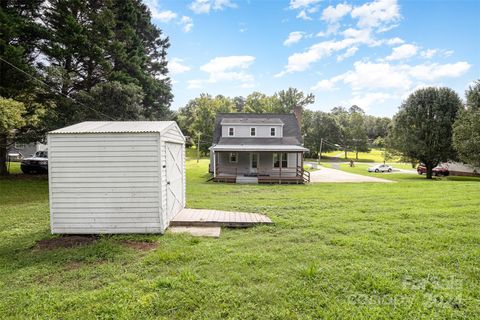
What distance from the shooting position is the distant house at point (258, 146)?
20984mm

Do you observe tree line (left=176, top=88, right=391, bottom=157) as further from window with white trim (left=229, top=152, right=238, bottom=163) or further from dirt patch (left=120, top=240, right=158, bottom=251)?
dirt patch (left=120, top=240, right=158, bottom=251)

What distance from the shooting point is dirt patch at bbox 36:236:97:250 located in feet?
18.3

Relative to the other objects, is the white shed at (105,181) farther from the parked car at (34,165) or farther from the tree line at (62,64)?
the parked car at (34,165)

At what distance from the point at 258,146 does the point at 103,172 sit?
52.8 ft

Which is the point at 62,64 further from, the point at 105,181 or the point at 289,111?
the point at 289,111

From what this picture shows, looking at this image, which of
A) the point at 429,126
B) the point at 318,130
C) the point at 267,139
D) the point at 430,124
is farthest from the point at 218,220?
the point at 318,130

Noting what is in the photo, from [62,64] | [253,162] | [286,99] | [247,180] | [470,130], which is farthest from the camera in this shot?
[286,99]

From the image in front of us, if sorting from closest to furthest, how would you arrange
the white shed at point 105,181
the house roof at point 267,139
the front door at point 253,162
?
the white shed at point 105,181
the front door at point 253,162
the house roof at point 267,139

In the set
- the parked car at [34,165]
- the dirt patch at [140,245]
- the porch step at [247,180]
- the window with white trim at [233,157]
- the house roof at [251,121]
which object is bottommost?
the porch step at [247,180]

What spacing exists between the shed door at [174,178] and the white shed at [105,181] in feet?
2.24

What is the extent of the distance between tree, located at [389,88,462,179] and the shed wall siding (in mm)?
26573

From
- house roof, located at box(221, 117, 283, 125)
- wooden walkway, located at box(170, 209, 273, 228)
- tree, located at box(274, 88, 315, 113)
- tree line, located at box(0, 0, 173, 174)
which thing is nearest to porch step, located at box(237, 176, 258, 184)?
house roof, located at box(221, 117, 283, 125)

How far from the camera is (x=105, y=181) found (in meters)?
6.21

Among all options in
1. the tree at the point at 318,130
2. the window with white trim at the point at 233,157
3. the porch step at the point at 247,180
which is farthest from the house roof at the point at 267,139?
the tree at the point at 318,130
